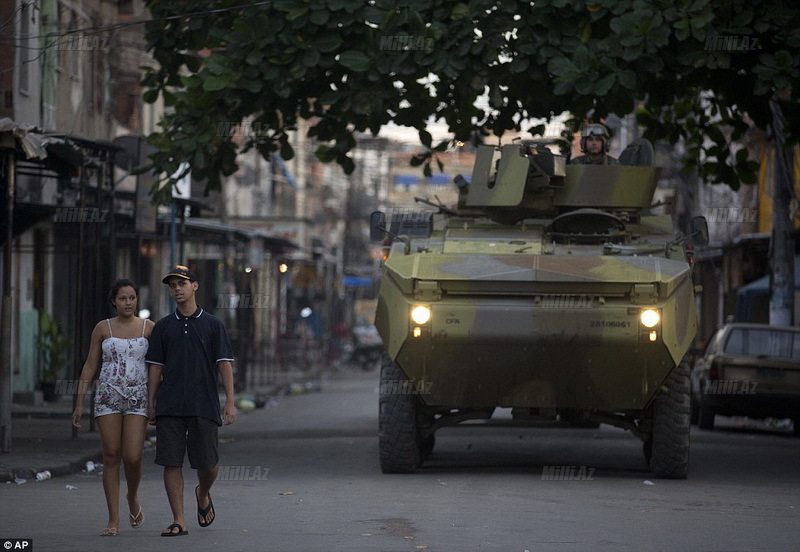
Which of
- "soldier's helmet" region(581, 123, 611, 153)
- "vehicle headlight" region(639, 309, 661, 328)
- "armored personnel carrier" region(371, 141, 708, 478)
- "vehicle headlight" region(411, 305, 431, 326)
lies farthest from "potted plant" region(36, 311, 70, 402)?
"vehicle headlight" region(639, 309, 661, 328)

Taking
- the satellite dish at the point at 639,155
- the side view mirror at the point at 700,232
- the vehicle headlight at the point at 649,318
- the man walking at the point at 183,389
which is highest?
the satellite dish at the point at 639,155

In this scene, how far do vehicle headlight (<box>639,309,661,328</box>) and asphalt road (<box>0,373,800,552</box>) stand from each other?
1.31 m

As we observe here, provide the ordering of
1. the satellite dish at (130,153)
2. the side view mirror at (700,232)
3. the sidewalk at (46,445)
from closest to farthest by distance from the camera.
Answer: the sidewalk at (46,445) < the side view mirror at (700,232) < the satellite dish at (130,153)

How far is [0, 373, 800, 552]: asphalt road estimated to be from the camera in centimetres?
930

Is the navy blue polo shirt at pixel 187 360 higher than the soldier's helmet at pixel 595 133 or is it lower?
lower

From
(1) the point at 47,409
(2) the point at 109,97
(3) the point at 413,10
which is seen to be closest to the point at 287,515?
(3) the point at 413,10

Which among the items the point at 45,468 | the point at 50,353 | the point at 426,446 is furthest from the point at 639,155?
the point at 50,353

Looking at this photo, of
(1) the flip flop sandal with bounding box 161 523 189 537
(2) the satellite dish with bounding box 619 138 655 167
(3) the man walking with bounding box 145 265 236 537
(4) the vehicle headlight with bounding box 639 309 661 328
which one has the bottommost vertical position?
(1) the flip flop sandal with bounding box 161 523 189 537

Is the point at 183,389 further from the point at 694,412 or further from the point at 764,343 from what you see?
the point at 694,412

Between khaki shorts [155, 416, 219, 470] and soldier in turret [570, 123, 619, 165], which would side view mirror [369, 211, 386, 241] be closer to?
soldier in turret [570, 123, 619, 165]

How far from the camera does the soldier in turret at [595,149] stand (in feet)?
49.2

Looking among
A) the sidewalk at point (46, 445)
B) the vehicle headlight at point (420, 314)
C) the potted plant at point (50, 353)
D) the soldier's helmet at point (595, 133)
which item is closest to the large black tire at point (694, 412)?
the sidewalk at point (46, 445)

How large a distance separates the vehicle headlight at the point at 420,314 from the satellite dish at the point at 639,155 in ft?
10.9

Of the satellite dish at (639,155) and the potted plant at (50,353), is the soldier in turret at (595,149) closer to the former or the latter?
the satellite dish at (639,155)
